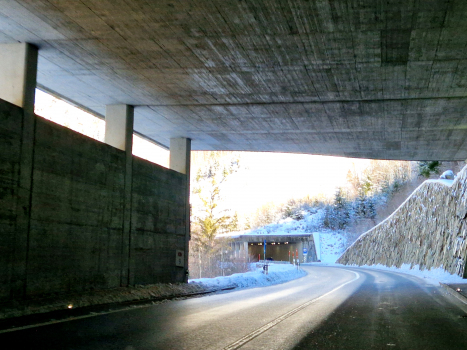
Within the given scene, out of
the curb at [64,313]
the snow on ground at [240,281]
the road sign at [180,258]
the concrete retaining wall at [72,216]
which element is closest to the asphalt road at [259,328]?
the curb at [64,313]

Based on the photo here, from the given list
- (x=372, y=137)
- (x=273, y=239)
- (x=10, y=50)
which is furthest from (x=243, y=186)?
(x=10, y=50)

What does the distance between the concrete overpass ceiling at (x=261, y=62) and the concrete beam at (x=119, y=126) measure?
467 millimetres

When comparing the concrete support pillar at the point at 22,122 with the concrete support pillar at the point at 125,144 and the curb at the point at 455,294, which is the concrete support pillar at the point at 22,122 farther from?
the curb at the point at 455,294

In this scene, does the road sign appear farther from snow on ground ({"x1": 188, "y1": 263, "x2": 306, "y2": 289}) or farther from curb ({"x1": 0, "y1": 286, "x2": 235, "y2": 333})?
curb ({"x1": 0, "y1": 286, "x2": 235, "y2": 333})

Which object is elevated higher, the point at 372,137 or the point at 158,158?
the point at 158,158

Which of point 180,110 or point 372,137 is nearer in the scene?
point 180,110

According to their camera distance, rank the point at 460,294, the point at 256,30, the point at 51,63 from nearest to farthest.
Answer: the point at 256,30
the point at 51,63
the point at 460,294

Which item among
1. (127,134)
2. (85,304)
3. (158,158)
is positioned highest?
(158,158)

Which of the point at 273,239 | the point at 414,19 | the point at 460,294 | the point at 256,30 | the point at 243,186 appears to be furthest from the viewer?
the point at 243,186

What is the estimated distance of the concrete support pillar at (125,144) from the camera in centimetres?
1903

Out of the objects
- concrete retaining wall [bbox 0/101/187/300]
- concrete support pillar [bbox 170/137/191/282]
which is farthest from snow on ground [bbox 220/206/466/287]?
concrete retaining wall [bbox 0/101/187/300]

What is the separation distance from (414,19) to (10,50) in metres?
10.5

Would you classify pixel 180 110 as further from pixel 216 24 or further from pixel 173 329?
pixel 173 329

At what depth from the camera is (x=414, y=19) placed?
11281 millimetres
